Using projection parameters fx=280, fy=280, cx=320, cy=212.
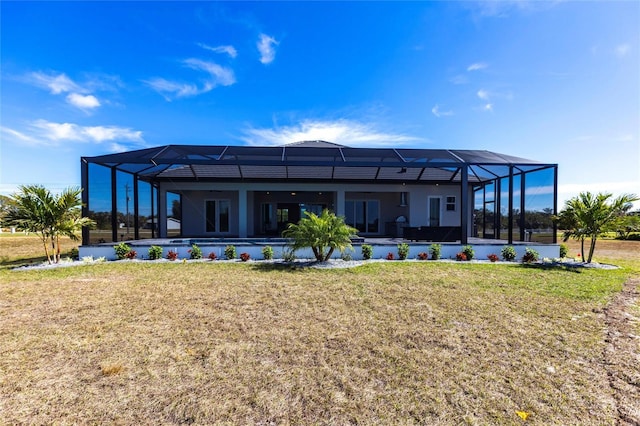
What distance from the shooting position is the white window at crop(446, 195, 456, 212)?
1638 centimetres

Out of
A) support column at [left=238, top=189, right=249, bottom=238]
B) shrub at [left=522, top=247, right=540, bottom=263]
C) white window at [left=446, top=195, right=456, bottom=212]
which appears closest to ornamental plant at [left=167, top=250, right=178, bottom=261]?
support column at [left=238, top=189, right=249, bottom=238]

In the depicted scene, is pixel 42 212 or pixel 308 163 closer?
pixel 42 212

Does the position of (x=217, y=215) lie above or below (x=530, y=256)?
above

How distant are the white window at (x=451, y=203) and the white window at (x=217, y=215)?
1289 cm

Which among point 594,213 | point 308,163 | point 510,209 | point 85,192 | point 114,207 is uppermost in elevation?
point 308,163

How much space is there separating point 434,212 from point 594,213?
754 centimetres

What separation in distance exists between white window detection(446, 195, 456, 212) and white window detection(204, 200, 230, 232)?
42.3ft

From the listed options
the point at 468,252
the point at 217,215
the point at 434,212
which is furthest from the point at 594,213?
the point at 217,215

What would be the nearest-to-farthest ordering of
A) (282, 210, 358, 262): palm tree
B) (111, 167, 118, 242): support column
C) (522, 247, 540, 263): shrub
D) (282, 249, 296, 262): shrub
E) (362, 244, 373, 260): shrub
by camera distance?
(282, 210, 358, 262): palm tree < (282, 249, 296, 262): shrub < (522, 247, 540, 263): shrub < (362, 244, 373, 260): shrub < (111, 167, 118, 242): support column

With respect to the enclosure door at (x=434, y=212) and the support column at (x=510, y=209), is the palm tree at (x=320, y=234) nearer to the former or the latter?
the support column at (x=510, y=209)

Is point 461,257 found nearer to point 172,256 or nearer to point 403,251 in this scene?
point 403,251

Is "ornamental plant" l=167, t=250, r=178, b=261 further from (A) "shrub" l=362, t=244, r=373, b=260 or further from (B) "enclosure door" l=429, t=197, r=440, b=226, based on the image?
(B) "enclosure door" l=429, t=197, r=440, b=226

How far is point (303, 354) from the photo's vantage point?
3268 mm

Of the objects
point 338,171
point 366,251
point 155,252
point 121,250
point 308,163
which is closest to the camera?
point 121,250
